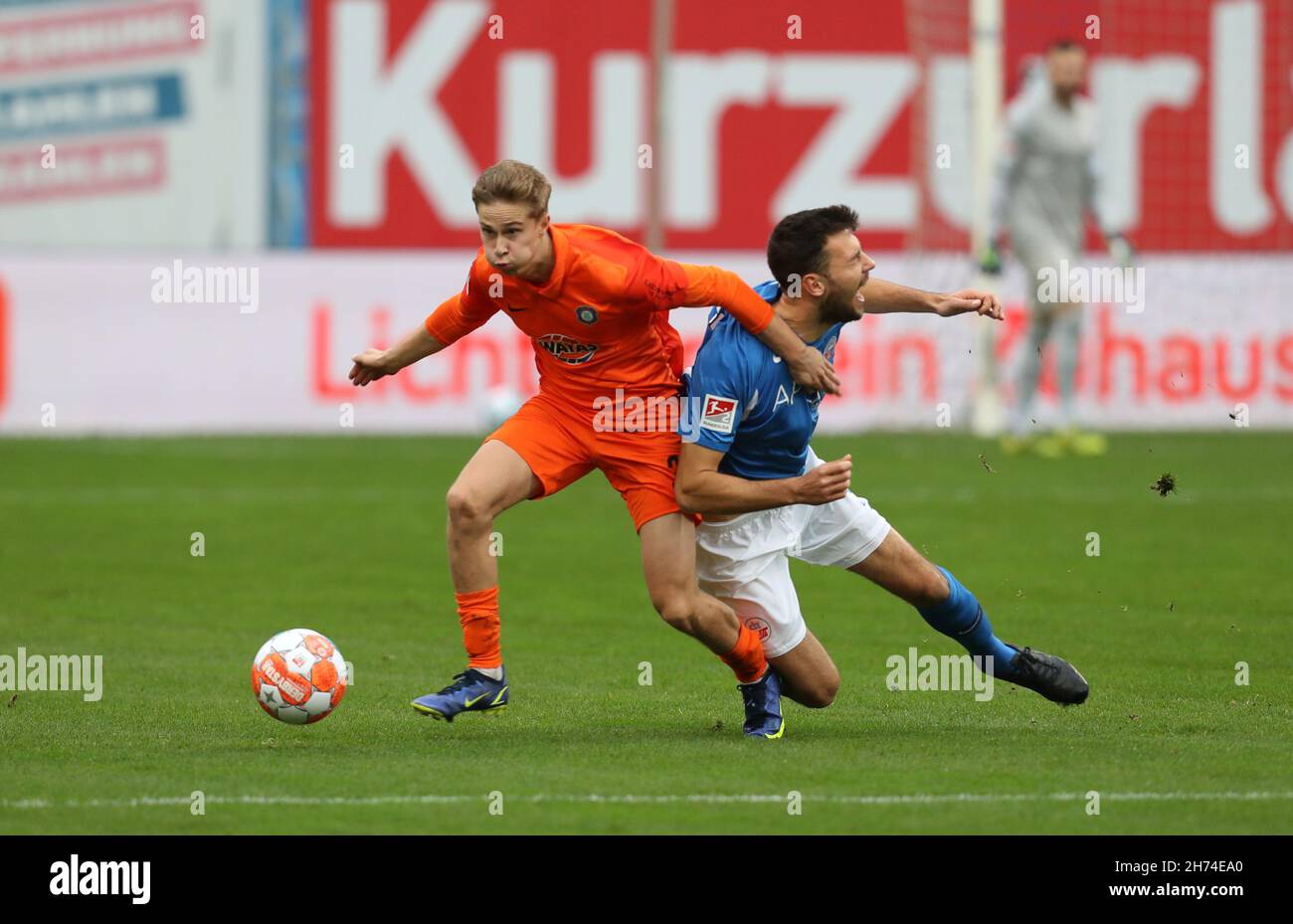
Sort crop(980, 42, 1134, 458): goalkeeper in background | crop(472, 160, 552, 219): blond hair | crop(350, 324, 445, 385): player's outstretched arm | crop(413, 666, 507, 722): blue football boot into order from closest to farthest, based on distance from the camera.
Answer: crop(472, 160, 552, 219): blond hair
crop(413, 666, 507, 722): blue football boot
crop(350, 324, 445, 385): player's outstretched arm
crop(980, 42, 1134, 458): goalkeeper in background

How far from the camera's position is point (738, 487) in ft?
22.8

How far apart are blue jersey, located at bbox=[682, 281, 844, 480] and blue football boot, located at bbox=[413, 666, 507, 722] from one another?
1.06m

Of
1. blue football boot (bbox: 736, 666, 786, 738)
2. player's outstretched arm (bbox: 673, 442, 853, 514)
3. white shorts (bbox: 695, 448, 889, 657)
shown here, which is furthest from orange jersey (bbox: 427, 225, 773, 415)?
blue football boot (bbox: 736, 666, 786, 738)

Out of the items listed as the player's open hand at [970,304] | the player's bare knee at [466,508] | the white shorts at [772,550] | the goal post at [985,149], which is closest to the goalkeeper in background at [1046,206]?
Result: the goal post at [985,149]

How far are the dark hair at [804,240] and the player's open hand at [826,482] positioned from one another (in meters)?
0.69

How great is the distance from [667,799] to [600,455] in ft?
5.56

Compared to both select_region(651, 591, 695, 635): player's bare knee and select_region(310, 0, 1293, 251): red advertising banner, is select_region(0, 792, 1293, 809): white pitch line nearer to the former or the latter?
select_region(651, 591, 695, 635): player's bare knee

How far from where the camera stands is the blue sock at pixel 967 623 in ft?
24.2

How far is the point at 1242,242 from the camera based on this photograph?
23062 mm

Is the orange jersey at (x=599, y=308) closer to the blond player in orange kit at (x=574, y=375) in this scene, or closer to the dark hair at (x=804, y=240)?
the blond player in orange kit at (x=574, y=375)

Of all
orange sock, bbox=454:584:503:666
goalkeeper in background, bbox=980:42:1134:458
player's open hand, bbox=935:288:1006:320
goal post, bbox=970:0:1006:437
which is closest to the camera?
orange sock, bbox=454:584:503:666

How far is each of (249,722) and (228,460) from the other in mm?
10546

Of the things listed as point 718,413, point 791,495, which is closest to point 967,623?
point 791,495

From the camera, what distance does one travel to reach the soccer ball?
23.1ft
